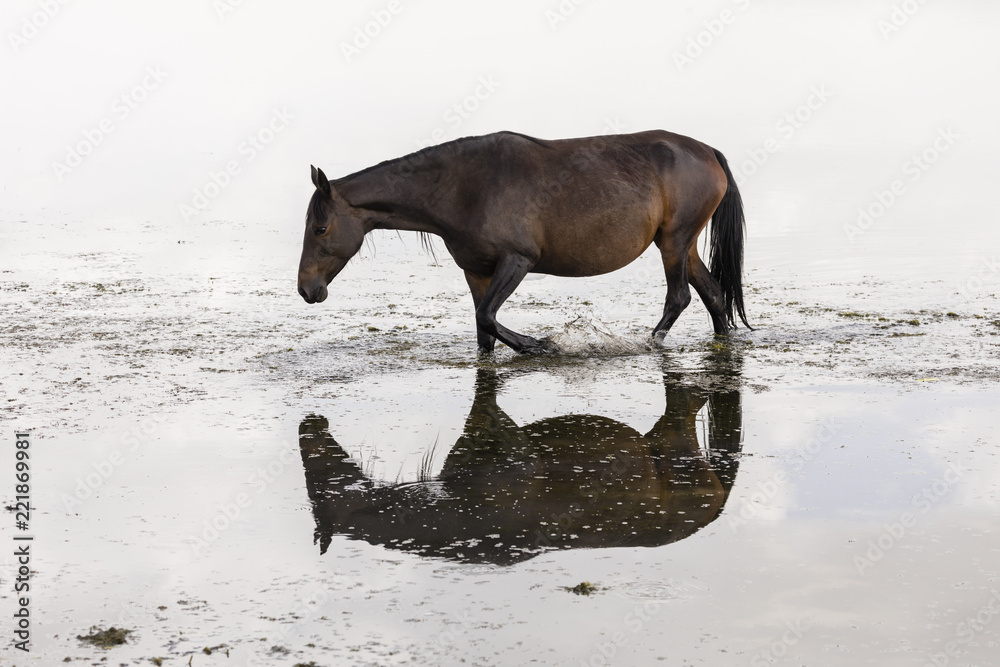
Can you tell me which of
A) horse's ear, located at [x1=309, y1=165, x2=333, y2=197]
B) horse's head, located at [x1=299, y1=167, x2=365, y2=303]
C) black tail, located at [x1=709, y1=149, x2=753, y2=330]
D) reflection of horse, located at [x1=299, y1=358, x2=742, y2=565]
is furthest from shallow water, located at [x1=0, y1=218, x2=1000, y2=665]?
horse's ear, located at [x1=309, y1=165, x2=333, y2=197]

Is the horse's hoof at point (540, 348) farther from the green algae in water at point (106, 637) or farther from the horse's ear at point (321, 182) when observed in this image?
the green algae in water at point (106, 637)

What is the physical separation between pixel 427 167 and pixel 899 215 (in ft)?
41.6

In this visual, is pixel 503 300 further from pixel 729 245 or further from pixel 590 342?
pixel 729 245

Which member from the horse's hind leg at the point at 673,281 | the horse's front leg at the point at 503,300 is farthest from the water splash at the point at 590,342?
the horse's hind leg at the point at 673,281

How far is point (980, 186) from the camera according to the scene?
74.1 ft

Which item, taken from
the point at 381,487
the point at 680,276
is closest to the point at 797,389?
the point at 680,276

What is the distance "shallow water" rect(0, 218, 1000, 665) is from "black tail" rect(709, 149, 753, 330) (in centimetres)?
39

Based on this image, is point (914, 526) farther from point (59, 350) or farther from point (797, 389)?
point (59, 350)

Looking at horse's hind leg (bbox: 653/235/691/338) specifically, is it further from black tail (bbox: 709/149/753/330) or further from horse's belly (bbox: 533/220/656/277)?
black tail (bbox: 709/149/753/330)

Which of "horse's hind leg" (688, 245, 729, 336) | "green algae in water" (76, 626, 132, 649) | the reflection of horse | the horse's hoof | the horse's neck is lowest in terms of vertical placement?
"green algae in water" (76, 626, 132, 649)

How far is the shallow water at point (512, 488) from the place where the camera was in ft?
12.8

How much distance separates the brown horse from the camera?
338 inches

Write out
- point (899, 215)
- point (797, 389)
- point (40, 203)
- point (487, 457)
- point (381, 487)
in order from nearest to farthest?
point (381, 487)
point (487, 457)
point (797, 389)
point (899, 215)
point (40, 203)

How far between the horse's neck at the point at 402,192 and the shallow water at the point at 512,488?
1028 millimetres
